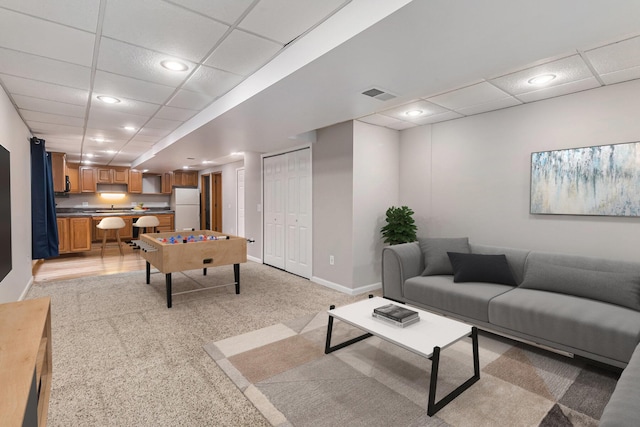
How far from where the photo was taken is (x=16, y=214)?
3.55 m

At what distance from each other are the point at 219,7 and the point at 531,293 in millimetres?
3210

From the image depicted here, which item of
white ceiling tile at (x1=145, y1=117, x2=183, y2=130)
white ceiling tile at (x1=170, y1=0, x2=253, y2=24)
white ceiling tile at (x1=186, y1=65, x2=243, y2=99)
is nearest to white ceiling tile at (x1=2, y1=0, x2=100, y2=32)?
white ceiling tile at (x1=170, y1=0, x2=253, y2=24)

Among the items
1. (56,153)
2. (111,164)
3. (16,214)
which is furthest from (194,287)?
(111,164)

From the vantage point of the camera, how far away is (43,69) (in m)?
2.69

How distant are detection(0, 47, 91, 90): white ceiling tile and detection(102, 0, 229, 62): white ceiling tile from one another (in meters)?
0.84

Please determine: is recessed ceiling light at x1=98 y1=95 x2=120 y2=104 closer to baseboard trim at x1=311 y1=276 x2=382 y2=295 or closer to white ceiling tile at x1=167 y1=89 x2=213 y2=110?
white ceiling tile at x1=167 y1=89 x2=213 y2=110

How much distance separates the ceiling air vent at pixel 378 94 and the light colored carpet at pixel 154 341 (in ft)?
7.56

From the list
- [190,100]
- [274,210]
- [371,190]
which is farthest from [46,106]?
[371,190]

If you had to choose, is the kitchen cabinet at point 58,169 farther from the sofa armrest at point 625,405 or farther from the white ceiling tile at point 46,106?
the sofa armrest at point 625,405

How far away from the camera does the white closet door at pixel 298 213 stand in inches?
193

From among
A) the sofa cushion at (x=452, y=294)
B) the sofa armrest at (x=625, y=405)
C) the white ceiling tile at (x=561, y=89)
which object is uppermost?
the white ceiling tile at (x=561, y=89)

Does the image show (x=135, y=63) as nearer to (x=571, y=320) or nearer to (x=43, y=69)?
(x=43, y=69)

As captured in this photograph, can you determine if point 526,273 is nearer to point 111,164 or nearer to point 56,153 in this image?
point 56,153

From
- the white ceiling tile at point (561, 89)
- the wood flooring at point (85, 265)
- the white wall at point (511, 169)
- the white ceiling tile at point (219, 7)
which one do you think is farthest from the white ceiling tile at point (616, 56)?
the wood flooring at point (85, 265)
